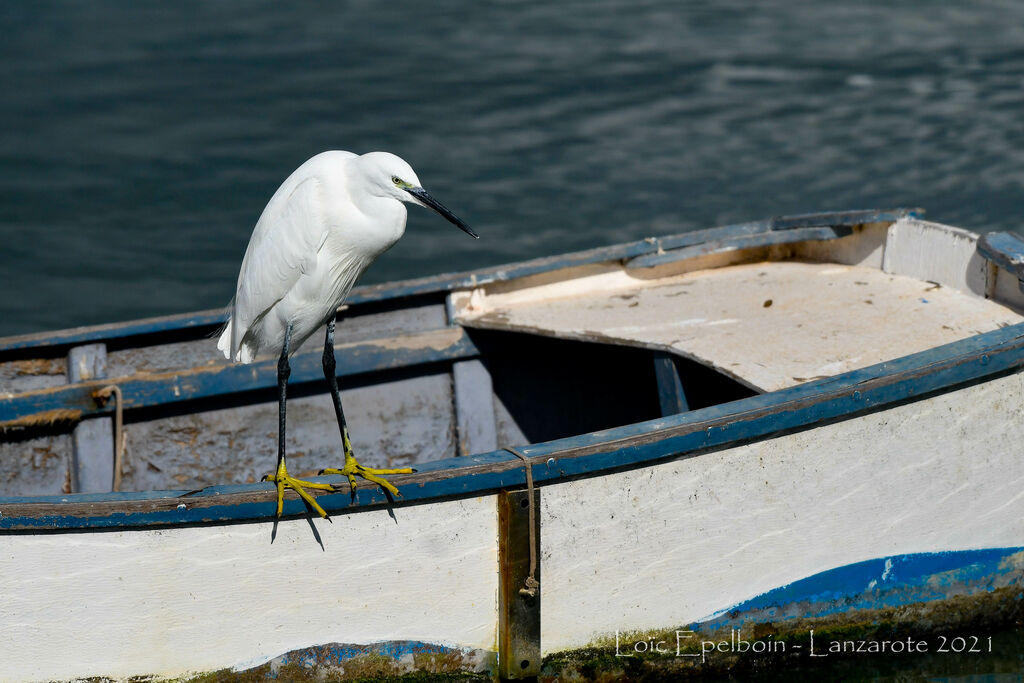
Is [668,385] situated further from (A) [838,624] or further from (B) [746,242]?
(B) [746,242]

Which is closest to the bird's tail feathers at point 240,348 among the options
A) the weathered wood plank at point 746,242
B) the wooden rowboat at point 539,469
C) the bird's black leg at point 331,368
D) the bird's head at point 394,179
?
the bird's black leg at point 331,368

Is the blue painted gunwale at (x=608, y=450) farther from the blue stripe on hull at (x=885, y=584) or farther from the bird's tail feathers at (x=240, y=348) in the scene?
the bird's tail feathers at (x=240, y=348)

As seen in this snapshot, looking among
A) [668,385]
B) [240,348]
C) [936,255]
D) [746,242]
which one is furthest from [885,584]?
[240,348]

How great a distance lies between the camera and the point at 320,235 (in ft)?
11.7

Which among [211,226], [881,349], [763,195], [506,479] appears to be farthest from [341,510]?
[763,195]

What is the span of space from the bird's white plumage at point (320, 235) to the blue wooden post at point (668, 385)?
1485 mm

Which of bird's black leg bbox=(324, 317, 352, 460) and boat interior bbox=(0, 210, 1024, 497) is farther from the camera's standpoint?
boat interior bbox=(0, 210, 1024, 497)

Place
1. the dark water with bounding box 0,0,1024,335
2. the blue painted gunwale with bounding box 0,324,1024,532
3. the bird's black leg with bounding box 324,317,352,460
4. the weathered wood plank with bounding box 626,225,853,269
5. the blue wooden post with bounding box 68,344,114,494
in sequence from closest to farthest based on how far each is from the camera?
the blue painted gunwale with bounding box 0,324,1024,532, the bird's black leg with bounding box 324,317,352,460, the blue wooden post with bounding box 68,344,114,494, the weathered wood plank with bounding box 626,225,853,269, the dark water with bounding box 0,0,1024,335

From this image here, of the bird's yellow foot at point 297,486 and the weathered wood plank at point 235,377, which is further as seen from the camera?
the weathered wood plank at point 235,377

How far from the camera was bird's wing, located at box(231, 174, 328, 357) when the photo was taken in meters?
3.57

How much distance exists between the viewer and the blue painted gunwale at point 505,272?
4957mm

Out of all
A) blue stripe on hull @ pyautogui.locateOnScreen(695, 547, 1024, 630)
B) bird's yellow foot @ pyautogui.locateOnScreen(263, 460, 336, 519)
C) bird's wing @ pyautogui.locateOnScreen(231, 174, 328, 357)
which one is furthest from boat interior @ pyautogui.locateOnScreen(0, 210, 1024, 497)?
bird's yellow foot @ pyautogui.locateOnScreen(263, 460, 336, 519)

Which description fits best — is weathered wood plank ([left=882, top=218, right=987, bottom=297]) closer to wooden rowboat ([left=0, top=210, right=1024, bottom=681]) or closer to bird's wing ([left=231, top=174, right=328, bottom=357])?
wooden rowboat ([left=0, top=210, right=1024, bottom=681])

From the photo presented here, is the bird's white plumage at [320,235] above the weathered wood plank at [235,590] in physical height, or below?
above
